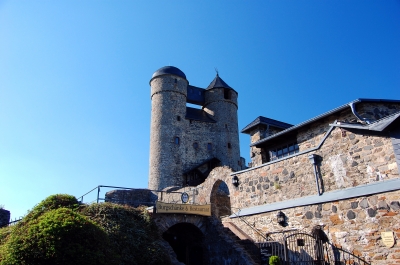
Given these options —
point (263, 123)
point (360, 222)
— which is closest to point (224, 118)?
point (263, 123)

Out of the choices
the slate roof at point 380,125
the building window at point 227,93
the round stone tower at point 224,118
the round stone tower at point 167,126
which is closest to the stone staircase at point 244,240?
the slate roof at point 380,125

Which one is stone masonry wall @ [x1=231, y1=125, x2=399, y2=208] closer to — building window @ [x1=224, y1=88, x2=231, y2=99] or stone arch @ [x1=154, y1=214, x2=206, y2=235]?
stone arch @ [x1=154, y1=214, x2=206, y2=235]

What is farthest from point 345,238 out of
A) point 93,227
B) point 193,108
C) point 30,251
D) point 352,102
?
point 193,108

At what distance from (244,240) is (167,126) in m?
23.3

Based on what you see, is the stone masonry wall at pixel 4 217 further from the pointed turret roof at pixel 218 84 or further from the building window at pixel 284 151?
the pointed turret roof at pixel 218 84

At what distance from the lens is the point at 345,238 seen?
31.4 feet

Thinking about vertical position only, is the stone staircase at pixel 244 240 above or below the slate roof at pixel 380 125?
below

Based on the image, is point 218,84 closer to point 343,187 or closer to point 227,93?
point 227,93

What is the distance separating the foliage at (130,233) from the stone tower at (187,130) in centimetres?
2065

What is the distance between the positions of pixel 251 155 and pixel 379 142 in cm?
870

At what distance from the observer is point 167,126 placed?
3441cm

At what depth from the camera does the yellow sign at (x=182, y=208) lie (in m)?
12.8

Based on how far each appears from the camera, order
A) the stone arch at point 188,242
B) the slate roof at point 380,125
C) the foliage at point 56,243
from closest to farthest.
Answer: the foliage at point 56,243 → the slate roof at point 380,125 → the stone arch at point 188,242

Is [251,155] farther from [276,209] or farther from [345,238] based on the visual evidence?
[345,238]
